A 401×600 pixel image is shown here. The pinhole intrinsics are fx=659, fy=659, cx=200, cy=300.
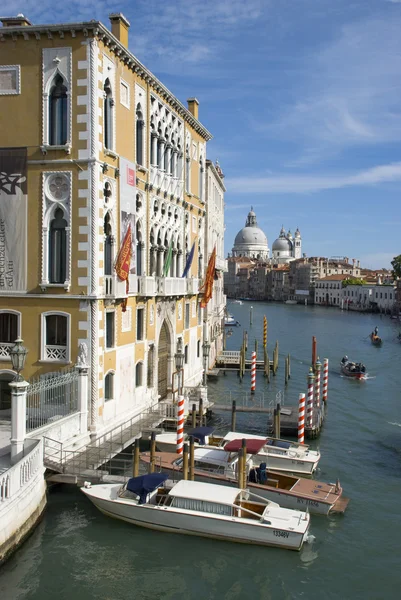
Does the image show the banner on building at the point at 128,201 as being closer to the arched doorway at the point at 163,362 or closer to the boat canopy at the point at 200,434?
the arched doorway at the point at 163,362

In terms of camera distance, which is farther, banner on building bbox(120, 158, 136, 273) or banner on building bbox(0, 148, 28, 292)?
banner on building bbox(120, 158, 136, 273)

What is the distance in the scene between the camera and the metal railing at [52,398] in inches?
567

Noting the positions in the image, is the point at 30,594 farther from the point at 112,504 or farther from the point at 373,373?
the point at 373,373

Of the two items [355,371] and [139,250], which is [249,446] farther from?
[355,371]

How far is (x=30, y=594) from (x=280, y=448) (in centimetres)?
827

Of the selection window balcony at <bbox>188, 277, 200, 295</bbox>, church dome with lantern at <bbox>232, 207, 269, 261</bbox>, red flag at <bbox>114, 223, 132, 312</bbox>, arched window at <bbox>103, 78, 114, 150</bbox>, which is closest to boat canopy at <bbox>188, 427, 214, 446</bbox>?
red flag at <bbox>114, 223, 132, 312</bbox>

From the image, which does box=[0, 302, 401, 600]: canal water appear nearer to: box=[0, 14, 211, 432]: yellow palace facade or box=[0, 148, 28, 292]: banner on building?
box=[0, 14, 211, 432]: yellow palace facade

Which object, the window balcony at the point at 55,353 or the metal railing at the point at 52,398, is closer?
the metal railing at the point at 52,398

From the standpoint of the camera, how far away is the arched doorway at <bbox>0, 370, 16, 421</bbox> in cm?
1591

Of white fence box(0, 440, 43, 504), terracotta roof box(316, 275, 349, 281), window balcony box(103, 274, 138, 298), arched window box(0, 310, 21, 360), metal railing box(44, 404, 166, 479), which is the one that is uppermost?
terracotta roof box(316, 275, 349, 281)

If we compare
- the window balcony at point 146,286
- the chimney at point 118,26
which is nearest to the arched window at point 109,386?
the window balcony at point 146,286

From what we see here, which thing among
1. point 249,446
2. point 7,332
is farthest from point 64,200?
point 249,446

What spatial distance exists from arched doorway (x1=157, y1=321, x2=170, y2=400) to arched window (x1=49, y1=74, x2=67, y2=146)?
24.9 ft

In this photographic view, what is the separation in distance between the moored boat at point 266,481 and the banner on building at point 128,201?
17.0ft
